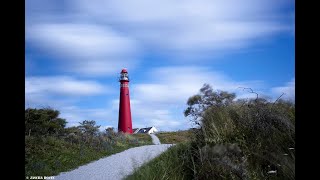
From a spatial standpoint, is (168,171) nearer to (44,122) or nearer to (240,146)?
(240,146)

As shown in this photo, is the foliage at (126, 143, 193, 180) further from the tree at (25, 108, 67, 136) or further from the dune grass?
the tree at (25, 108, 67, 136)

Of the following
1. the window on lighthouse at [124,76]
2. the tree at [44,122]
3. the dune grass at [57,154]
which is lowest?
the dune grass at [57,154]

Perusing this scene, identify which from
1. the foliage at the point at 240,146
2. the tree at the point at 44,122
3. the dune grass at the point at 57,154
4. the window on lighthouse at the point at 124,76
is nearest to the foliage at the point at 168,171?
the foliage at the point at 240,146

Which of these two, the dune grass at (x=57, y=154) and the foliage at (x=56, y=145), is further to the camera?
the foliage at (x=56, y=145)

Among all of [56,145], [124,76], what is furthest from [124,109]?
[56,145]

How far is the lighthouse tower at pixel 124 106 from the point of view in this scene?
961 inches

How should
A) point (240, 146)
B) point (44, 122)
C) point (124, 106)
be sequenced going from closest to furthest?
point (240, 146)
point (44, 122)
point (124, 106)

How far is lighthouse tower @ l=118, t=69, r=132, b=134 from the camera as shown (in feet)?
80.1

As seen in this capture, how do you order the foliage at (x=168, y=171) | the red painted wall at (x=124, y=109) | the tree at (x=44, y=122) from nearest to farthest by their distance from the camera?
the foliage at (x=168, y=171), the tree at (x=44, y=122), the red painted wall at (x=124, y=109)

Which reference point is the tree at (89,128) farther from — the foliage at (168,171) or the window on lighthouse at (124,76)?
the foliage at (168,171)

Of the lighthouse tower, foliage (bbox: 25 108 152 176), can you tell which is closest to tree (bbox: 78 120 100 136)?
foliage (bbox: 25 108 152 176)

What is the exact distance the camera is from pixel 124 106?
993 inches
